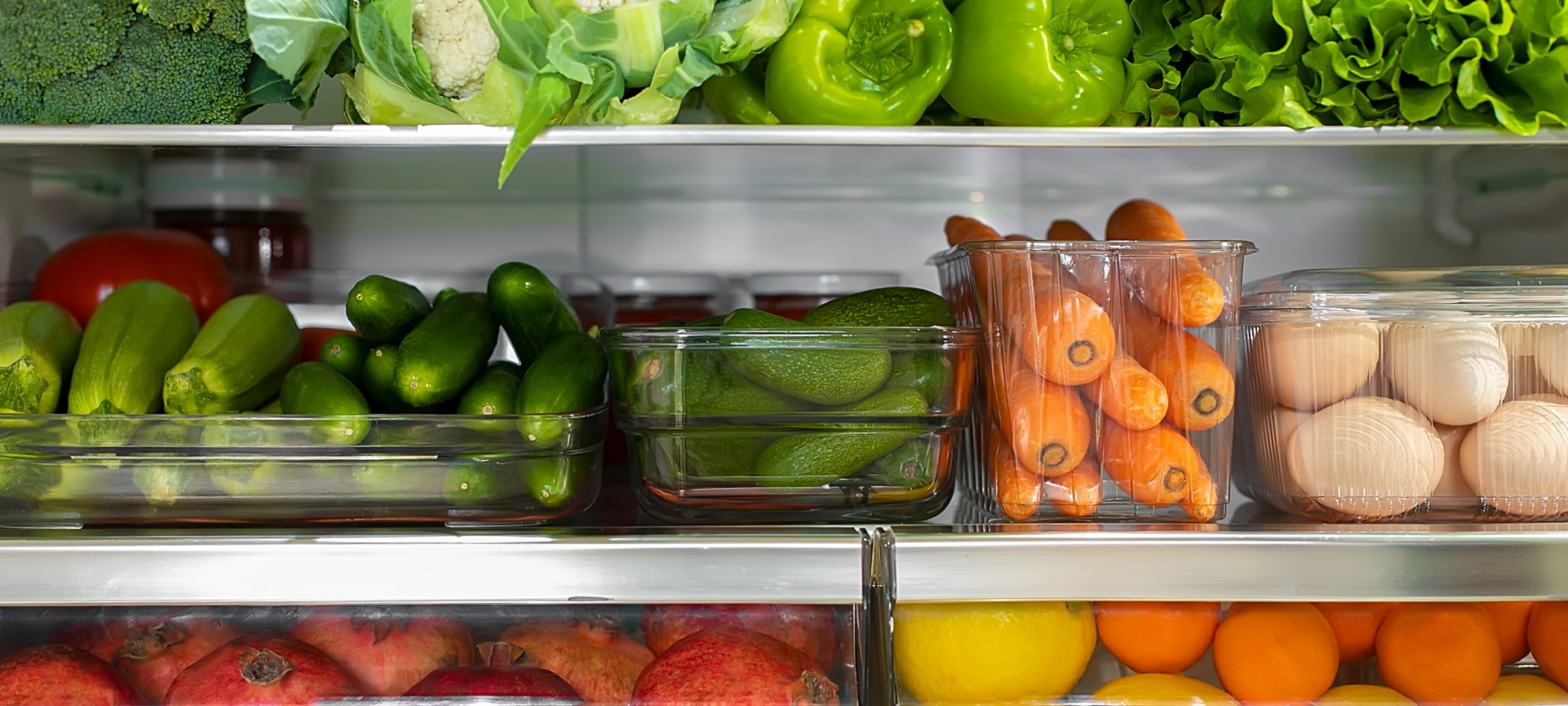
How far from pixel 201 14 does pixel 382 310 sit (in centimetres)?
32

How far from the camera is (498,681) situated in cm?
92

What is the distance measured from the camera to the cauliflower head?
91 cm

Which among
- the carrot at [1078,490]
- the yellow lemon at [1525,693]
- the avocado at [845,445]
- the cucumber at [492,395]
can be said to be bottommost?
the yellow lemon at [1525,693]

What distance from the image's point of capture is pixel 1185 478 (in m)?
0.94

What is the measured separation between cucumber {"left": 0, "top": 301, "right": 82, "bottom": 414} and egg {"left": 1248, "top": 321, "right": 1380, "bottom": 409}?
1.19m

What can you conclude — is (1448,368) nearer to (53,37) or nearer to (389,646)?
(389,646)

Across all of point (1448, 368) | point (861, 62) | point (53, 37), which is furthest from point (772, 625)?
point (53, 37)

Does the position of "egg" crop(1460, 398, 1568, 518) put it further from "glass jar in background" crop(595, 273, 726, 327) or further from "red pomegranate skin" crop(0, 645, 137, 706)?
"red pomegranate skin" crop(0, 645, 137, 706)

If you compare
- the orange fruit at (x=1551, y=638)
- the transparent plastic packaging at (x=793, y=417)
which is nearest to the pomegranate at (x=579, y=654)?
the transparent plastic packaging at (x=793, y=417)

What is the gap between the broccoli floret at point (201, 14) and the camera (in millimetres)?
896

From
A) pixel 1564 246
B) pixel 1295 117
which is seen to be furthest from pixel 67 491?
pixel 1564 246

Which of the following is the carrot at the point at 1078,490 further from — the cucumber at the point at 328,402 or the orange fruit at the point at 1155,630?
the cucumber at the point at 328,402

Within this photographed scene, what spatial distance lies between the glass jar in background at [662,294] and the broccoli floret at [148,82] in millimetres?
578

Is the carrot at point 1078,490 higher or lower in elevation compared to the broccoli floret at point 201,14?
lower
